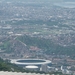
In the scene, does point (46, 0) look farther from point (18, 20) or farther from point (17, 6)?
point (18, 20)

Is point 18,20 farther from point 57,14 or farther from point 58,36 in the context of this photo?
point 58,36

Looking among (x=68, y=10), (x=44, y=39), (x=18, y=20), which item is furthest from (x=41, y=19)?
(x=44, y=39)

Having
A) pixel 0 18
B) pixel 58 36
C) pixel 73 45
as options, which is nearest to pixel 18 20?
pixel 0 18

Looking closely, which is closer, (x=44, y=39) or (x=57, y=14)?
(x=44, y=39)

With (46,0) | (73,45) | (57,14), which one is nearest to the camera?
(73,45)

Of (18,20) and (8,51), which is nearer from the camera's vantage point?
(8,51)

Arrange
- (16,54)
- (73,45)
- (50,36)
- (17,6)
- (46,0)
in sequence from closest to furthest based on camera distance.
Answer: (16,54), (73,45), (50,36), (17,6), (46,0)
